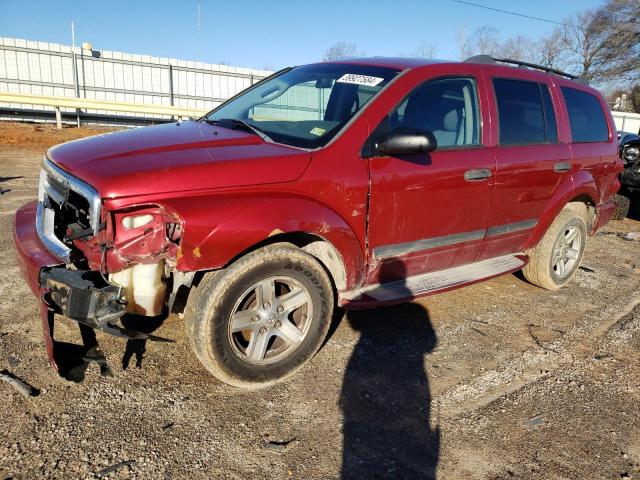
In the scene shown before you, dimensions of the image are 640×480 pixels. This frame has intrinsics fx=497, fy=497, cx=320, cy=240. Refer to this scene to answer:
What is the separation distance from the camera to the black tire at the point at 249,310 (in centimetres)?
270

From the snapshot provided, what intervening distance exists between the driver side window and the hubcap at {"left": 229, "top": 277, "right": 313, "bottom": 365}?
1.35 meters

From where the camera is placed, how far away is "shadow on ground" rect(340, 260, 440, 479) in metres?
2.44

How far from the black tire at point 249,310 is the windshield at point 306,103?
78cm

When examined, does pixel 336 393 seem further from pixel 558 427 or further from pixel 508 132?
pixel 508 132

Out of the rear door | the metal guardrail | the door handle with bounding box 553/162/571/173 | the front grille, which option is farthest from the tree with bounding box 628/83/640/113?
the front grille

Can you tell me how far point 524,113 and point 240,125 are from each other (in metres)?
2.39

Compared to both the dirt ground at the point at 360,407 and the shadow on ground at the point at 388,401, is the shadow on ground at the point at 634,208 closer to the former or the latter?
the dirt ground at the point at 360,407

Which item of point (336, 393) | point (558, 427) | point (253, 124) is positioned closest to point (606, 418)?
point (558, 427)

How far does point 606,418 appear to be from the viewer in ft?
9.54

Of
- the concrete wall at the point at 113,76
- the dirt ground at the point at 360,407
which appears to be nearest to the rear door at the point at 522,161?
the dirt ground at the point at 360,407

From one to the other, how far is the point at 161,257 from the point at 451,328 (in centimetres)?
242

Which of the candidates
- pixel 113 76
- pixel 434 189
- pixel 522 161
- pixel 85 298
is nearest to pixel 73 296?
pixel 85 298

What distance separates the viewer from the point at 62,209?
9.73 ft

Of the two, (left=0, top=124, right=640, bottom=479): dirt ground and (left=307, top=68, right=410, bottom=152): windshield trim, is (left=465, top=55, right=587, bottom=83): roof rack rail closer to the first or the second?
(left=307, top=68, right=410, bottom=152): windshield trim
